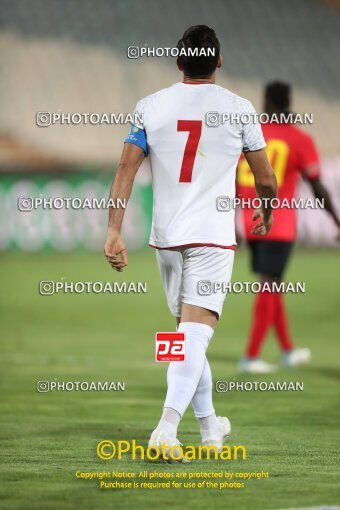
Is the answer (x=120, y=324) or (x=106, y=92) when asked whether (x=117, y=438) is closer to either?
(x=120, y=324)

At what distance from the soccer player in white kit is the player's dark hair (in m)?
3.31

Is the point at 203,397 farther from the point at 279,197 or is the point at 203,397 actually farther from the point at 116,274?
the point at 116,274

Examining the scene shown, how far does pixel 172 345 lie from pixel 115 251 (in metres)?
0.48

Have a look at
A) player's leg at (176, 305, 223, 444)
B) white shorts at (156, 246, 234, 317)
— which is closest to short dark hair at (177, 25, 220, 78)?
white shorts at (156, 246, 234, 317)

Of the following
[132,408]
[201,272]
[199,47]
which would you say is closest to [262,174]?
[201,272]

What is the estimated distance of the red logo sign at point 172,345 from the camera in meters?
4.76

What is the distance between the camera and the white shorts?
476 centimetres

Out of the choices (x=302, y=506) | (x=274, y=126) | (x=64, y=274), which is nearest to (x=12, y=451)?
(x=302, y=506)

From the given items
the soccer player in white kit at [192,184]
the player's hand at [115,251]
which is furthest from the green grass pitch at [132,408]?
the player's hand at [115,251]

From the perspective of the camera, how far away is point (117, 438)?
545 centimetres

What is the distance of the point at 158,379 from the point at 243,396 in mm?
1003

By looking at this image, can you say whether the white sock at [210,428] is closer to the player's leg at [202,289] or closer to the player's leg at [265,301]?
the player's leg at [202,289]

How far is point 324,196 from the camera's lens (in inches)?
297

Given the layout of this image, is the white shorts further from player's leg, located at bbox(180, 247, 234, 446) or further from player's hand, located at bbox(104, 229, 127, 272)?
player's hand, located at bbox(104, 229, 127, 272)
